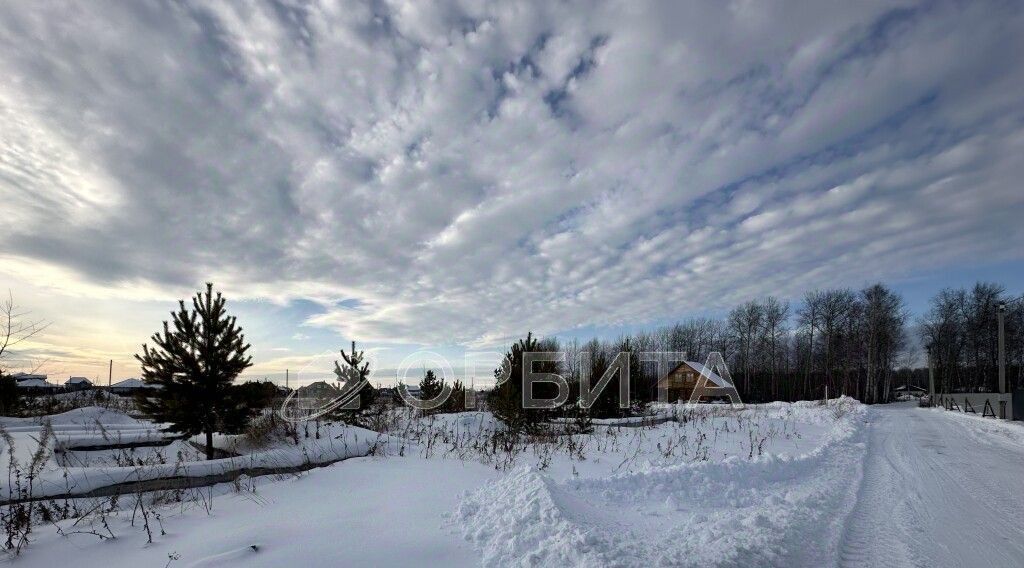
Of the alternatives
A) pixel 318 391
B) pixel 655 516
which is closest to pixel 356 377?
pixel 318 391

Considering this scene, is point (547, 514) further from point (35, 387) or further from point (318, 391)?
point (35, 387)

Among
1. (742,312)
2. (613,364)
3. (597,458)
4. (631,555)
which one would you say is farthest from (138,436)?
(742,312)

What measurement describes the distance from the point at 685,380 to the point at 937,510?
1692 inches

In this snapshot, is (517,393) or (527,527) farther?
(517,393)

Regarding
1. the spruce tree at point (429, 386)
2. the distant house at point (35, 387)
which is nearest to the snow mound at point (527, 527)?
the spruce tree at point (429, 386)

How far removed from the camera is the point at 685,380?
1832 inches

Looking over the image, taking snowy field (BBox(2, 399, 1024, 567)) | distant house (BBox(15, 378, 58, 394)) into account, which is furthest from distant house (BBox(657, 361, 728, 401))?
distant house (BBox(15, 378, 58, 394))

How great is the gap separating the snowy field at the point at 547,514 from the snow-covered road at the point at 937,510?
0.03m

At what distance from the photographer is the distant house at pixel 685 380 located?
149 feet

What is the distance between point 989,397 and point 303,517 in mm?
35678

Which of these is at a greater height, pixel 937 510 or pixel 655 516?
pixel 655 516

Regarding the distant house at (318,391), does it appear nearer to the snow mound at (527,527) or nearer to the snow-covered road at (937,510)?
the snow mound at (527,527)

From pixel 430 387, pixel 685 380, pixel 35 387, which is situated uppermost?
pixel 430 387

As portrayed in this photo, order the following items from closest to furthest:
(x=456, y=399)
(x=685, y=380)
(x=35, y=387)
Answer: (x=456, y=399), (x=35, y=387), (x=685, y=380)
